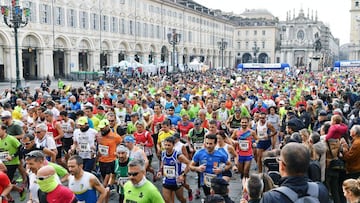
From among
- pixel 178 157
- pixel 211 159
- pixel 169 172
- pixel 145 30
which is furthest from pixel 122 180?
pixel 145 30

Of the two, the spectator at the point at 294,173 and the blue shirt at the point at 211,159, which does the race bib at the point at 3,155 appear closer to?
the blue shirt at the point at 211,159

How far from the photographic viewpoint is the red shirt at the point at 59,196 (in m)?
4.83

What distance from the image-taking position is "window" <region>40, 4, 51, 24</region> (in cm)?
4012

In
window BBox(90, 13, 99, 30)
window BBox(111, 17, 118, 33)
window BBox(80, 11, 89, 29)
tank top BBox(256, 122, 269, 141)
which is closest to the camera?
tank top BBox(256, 122, 269, 141)

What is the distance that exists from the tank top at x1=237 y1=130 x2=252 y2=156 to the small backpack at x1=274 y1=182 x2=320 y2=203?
17.5 ft

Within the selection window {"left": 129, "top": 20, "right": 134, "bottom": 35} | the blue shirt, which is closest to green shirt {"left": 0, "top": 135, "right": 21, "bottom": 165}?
the blue shirt

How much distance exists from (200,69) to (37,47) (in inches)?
825

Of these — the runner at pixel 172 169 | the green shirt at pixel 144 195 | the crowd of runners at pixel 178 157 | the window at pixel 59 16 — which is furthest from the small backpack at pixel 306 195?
the window at pixel 59 16

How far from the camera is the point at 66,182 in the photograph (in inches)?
240

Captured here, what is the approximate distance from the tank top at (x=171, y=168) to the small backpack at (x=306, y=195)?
386 centimetres

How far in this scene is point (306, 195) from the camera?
325 cm

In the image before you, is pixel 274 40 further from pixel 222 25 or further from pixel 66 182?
pixel 66 182

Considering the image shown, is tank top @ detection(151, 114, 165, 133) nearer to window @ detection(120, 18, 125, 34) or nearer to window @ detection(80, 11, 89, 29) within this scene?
window @ detection(80, 11, 89, 29)

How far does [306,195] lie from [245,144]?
17.9ft
